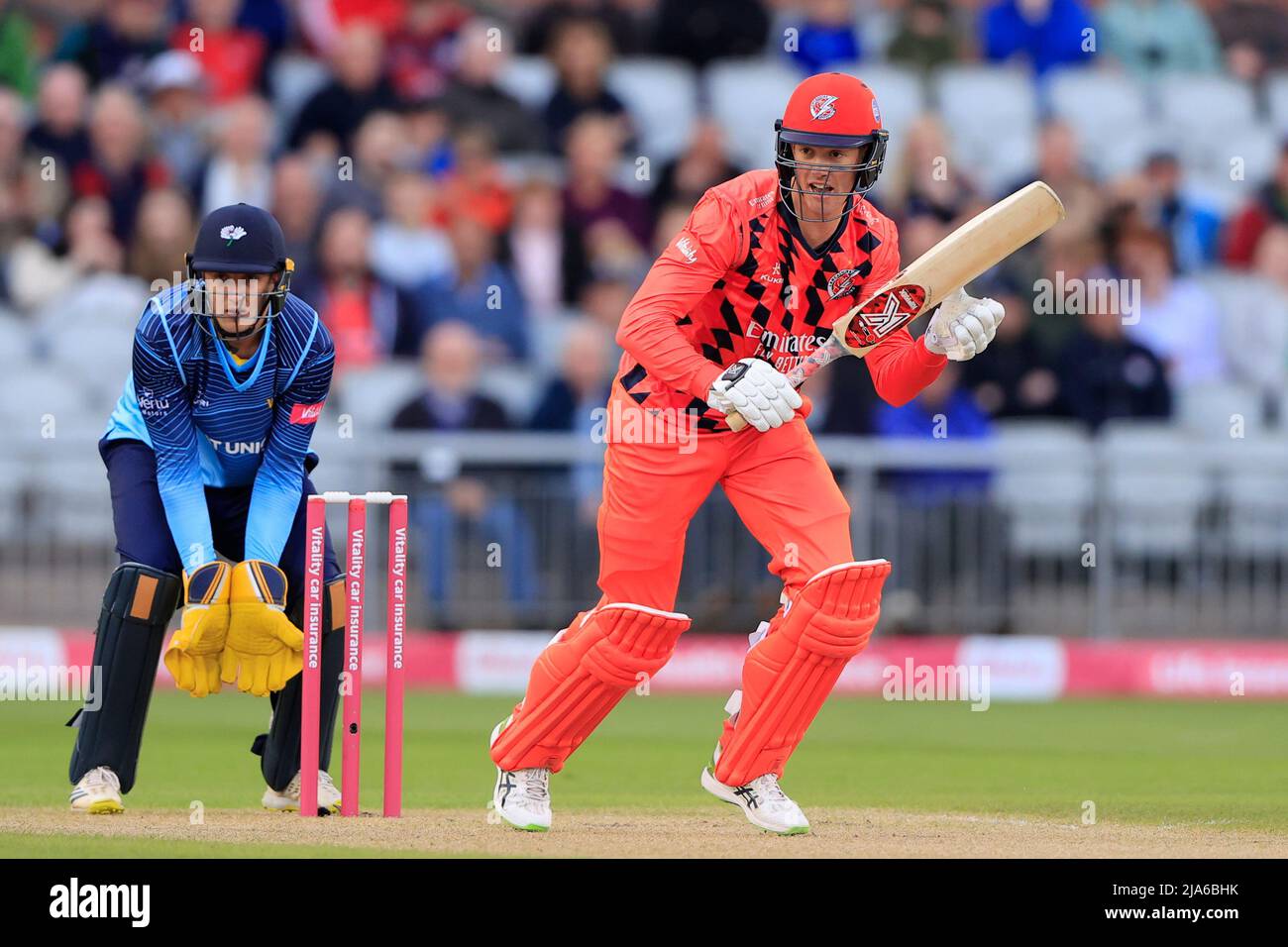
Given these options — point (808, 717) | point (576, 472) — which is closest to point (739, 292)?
point (808, 717)

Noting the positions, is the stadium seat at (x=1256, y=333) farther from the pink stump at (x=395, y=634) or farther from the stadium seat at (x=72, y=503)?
the pink stump at (x=395, y=634)

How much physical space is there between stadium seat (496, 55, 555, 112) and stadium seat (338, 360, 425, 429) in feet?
8.78

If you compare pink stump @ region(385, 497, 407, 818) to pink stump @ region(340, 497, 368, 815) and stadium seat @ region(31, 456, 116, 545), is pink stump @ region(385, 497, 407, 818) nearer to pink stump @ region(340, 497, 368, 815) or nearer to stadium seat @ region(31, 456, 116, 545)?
pink stump @ region(340, 497, 368, 815)

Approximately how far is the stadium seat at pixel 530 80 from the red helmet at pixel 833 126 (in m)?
8.31

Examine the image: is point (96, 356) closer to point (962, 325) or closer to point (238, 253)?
point (238, 253)

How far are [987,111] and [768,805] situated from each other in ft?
32.0

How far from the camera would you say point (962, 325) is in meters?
6.62

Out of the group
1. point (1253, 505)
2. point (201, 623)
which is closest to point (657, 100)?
point (1253, 505)

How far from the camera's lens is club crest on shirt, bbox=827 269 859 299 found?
6.84 m

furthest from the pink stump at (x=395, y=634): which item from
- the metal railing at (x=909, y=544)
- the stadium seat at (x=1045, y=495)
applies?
the stadium seat at (x=1045, y=495)

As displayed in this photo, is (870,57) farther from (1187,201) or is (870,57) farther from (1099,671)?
(1099,671)

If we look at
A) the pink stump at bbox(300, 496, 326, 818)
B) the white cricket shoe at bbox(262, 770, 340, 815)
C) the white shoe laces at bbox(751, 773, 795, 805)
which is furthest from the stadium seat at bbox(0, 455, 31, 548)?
the white shoe laces at bbox(751, 773, 795, 805)

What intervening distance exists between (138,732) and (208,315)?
1411mm

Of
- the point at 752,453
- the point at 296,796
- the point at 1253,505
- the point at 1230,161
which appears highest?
the point at 1230,161
